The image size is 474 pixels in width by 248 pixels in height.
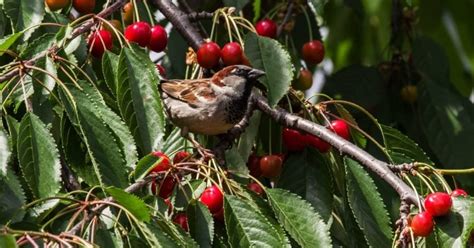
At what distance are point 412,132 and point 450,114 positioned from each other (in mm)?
202

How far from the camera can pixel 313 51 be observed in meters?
4.82

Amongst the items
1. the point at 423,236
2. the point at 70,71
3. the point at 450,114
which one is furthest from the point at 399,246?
the point at 450,114

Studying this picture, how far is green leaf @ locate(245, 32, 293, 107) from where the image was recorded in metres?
Answer: 3.68

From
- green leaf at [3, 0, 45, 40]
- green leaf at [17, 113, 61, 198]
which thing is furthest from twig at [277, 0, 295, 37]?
green leaf at [17, 113, 61, 198]

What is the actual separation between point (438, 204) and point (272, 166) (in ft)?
2.41

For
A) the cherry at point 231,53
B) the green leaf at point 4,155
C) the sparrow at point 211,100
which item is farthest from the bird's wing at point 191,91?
the green leaf at point 4,155

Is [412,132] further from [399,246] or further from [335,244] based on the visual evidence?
[399,246]

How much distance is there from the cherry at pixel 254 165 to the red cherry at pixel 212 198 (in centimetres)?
63

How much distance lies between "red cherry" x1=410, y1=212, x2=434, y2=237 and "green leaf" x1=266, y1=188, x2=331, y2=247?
26 cm

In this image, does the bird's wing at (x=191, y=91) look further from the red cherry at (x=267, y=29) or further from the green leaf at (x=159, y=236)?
the green leaf at (x=159, y=236)

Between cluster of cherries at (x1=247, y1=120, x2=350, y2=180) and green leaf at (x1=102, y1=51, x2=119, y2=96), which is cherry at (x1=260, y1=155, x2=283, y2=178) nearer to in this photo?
cluster of cherries at (x1=247, y1=120, x2=350, y2=180)

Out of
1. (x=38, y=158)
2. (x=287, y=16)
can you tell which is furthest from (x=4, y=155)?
(x=287, y=16)

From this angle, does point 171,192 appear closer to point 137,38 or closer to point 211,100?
point 137,38

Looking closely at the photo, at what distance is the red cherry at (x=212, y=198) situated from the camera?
3311 millimetres
